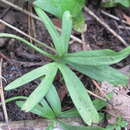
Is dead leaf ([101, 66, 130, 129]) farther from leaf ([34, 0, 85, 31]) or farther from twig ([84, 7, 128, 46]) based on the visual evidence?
leaf ([34, 0, 85, 31])

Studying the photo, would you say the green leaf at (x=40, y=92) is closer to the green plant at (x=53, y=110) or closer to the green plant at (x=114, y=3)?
the green plant at (x=53, y=110)

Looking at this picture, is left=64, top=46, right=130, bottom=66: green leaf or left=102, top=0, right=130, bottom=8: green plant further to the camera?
left=102, top=0, right=130, bottom=8: green plant

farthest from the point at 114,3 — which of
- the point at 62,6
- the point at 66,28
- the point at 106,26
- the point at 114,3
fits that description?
the point at 66,28

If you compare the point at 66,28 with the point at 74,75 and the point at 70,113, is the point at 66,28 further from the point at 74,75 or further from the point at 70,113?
the point at 70,113

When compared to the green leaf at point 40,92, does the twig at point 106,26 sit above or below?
above

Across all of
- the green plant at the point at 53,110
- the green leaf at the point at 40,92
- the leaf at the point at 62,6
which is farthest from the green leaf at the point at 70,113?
the leaf at the point at 62,6

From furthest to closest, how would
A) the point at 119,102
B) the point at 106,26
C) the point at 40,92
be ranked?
the point at 106,26
the point at 119,102
the point at 40,92

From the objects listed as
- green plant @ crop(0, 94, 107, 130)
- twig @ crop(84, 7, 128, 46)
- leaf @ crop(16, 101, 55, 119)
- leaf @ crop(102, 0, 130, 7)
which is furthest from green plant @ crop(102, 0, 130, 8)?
leaf @ crop(16, 101, 55, 119)
